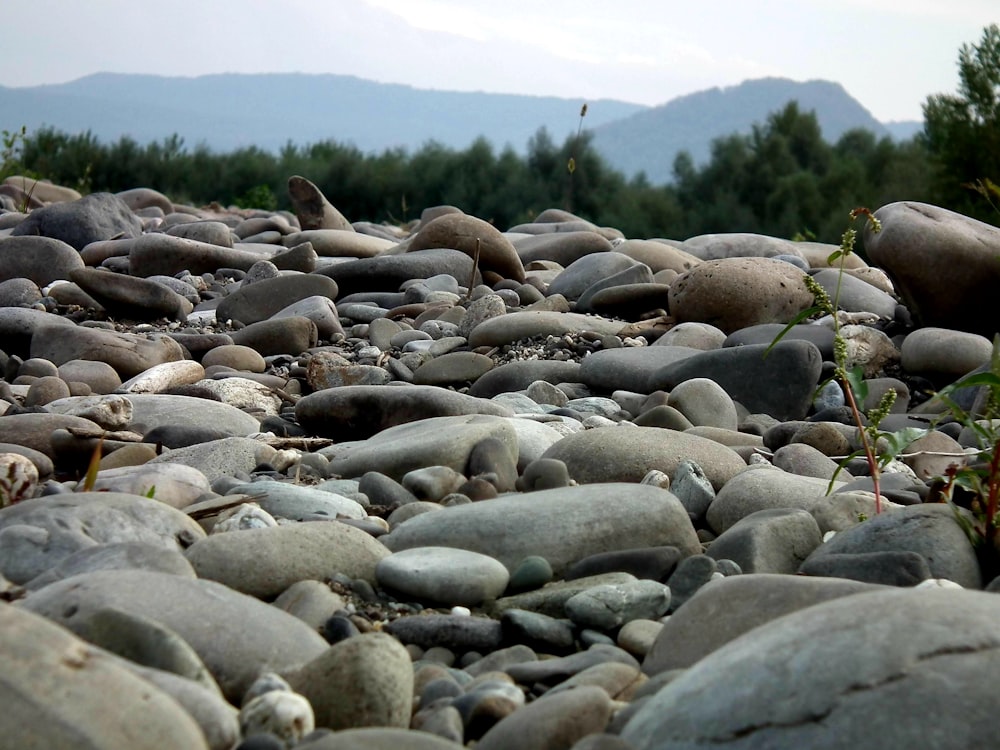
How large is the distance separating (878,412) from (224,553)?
5.14ft

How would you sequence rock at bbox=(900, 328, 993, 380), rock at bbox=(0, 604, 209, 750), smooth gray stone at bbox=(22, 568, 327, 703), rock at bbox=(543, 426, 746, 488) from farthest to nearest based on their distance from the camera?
1. rock at bbox=(900, 328, 993, 380)
2. rock at bbox=(543, 426, 746, 488)
3. smooth gray stone at bbox=(22, 568, 327, 703)
4. rock at bbox=(0, 604, 209, 750)

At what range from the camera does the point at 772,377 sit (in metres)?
4.36

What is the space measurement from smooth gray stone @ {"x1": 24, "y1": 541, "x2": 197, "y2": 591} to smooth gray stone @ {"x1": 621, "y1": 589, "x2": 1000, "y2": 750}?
3.30 ft

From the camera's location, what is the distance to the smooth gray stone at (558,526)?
2.49 metres

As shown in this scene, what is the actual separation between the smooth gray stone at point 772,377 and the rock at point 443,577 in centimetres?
226

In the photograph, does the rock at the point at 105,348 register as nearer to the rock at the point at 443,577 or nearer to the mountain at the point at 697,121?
the rock at the point at 443,577

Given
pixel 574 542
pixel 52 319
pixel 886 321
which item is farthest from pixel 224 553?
pixel 886 321

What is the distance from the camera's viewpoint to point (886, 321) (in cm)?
565

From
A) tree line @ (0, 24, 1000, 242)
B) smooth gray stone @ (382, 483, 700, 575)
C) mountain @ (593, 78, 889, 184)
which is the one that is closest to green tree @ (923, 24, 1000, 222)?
tree line @ (0, 24, 1000, 242)

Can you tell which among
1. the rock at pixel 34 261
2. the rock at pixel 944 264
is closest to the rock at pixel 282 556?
the rock at pixel 944 264

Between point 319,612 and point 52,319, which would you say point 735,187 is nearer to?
point 52,319

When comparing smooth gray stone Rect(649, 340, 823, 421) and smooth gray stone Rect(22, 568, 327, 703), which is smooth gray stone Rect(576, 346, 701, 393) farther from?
smooth gray stone Rect(22, 568, 327, 703)

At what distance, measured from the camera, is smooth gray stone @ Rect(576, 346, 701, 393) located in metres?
4.55

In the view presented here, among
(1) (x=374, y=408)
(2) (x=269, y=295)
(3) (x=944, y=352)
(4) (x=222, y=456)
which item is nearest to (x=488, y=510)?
(4) (x=222, y=456)
